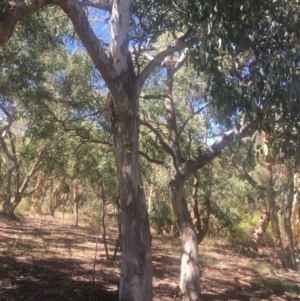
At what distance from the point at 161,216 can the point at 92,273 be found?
9.40 meters

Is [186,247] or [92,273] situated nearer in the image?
[186,247]

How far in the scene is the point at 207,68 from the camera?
5.47 metres

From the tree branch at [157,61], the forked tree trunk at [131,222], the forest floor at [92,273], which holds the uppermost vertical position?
the tree branch at [157,61]

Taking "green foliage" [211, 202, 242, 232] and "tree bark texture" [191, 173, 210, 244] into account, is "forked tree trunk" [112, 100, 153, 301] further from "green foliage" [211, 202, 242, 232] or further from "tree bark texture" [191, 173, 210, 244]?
"green foliage" [211, 202, 242, 232]

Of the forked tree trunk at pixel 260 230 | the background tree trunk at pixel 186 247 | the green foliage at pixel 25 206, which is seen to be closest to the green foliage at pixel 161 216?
the forked tree trunk at pixel 260 230

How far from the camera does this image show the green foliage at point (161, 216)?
18.0 meters

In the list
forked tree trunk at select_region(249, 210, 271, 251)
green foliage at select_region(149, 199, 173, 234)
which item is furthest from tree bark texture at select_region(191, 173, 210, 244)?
forked tree trunk at select_region(249, 210, 271, 251)

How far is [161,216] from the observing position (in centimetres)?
1864

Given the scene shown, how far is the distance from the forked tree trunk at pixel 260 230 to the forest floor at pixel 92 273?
1.16m

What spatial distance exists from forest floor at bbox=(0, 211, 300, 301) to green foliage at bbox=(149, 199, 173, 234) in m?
1.53

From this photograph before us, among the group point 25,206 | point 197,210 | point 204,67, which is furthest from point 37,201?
point 204,67

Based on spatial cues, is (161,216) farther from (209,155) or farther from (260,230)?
(209,155)

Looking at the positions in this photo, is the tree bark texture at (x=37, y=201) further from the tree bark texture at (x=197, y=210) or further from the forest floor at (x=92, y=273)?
the tree bark texture at (x=197, y=210)

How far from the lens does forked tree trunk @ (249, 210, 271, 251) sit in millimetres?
17578
